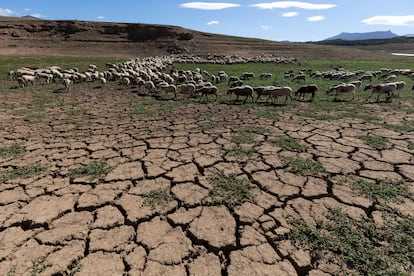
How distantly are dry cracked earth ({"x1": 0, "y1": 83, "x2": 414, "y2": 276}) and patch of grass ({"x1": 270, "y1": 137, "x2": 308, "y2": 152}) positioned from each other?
13 cm

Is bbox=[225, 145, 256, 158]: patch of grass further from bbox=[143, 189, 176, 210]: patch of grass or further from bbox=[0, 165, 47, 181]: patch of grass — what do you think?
bbox=[0, 165, 47, 181]: patch of grass

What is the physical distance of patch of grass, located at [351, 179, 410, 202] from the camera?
4.24 m

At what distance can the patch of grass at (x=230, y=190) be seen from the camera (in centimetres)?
417

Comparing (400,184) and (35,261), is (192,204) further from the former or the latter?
(400,184)

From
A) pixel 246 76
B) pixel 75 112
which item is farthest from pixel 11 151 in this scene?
pixel 246 76

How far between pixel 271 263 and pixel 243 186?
164 centimetres

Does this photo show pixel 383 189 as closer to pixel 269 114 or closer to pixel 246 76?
pixel 269 114

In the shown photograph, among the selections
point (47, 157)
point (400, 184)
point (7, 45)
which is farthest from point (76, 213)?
point (7, 45)

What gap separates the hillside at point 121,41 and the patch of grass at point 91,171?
39842 mm

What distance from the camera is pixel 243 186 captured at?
4566 mm

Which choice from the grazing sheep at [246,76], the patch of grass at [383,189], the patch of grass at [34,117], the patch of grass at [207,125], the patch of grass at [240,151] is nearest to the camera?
the patch of grass at [383,189]

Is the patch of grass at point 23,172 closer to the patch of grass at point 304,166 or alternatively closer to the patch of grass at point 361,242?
the patch of grass at point 361,242

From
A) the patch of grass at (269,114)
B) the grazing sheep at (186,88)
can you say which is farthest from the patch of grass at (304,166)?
the grazing sheep at (186,88)

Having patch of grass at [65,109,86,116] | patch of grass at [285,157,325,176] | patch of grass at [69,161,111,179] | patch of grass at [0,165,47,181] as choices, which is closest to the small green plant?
patch of grass at [69,161,111,179]
